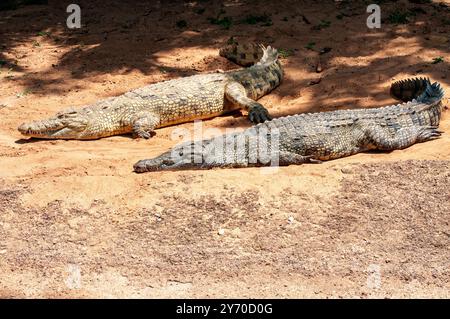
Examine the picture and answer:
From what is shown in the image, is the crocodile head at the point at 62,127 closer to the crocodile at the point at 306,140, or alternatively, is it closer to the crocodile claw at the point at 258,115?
the crocodile at the point at 306,140

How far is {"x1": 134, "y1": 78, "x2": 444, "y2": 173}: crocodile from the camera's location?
6160 mm

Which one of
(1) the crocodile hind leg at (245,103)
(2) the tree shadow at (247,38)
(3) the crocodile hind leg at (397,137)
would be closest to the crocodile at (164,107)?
(1) the crocodile hind leg at (245,103)

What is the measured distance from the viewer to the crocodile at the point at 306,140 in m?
6.16

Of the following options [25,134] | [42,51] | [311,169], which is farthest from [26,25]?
[311,169]

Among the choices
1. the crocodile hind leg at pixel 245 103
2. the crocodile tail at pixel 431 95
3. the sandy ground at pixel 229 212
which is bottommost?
the sandy ground at pixel 229 212

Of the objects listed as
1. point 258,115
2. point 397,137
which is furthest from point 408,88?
point 258,115

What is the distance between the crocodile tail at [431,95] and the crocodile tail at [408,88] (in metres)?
0.24

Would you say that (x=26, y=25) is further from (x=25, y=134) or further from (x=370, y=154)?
(x=370, y=154)

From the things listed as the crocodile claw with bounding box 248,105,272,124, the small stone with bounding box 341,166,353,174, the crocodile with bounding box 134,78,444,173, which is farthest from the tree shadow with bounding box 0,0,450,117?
the small stone with bounding box 341,166,353,174

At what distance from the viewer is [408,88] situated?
290 inches

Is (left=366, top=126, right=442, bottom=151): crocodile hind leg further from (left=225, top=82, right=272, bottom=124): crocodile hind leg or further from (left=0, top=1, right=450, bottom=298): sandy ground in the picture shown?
(left=225, top=82, right=272, bottom=124): crocodile hind leg

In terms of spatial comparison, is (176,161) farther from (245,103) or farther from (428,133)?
(428,133)

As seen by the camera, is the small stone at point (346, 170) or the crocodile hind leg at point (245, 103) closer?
the small stone at point (346, 170)

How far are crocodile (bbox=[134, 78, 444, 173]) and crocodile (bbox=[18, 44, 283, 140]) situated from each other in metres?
1.14
